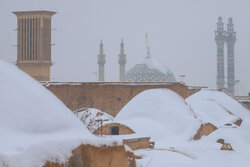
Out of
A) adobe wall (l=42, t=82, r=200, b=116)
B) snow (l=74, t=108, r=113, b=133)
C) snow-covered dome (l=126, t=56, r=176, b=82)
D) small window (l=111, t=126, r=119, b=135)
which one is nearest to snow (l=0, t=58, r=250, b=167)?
snow (l=74, t=108, r=113, b=133)

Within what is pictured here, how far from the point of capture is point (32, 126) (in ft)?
Answer: 15.0

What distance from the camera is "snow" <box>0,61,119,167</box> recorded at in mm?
4180

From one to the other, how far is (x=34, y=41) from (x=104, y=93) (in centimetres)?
1410

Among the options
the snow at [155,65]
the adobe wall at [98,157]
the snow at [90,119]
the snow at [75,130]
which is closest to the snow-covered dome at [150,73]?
the snow at [155,65]

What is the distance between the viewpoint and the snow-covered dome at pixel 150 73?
41906mm

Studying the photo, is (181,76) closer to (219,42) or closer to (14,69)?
(219,42)

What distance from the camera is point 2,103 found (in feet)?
15.1

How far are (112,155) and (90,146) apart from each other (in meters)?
0.44

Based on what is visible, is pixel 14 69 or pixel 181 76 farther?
pixel 181 76

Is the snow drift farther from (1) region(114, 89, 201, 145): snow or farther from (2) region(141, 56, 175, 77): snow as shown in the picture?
(2) region(141, 56, 175, 77): snow

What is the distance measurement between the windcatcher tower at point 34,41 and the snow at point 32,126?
36624 millimetres

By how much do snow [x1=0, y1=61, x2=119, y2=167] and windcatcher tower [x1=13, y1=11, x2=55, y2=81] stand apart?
3662 centimetres

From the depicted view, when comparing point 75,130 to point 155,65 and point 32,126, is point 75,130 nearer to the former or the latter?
point 32,126

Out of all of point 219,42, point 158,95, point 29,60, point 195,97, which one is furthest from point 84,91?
point 219,42
